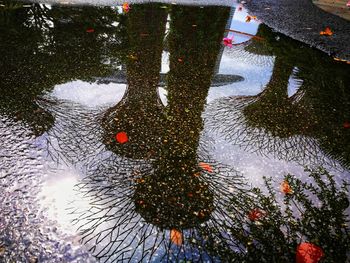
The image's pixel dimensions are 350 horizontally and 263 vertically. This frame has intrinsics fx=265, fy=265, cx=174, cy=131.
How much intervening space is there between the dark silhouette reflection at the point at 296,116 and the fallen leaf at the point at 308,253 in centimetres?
66

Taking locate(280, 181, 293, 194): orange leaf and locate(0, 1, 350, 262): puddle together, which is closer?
locate(0, 1, 350, 262): puddle

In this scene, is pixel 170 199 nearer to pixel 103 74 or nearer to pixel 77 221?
pixel 77 221

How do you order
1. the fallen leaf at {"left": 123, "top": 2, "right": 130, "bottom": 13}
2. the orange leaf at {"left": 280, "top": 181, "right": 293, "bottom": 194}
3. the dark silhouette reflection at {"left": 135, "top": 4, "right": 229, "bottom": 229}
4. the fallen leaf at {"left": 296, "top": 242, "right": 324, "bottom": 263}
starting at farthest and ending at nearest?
the fallen leaf at {"left": 123, "top": 2, "right": 130, "bottom": 13} → the orange leaf at {"left": 280, "top": 181, "right": 293, "bottom": 194} → the dark silhouette reflection at {"left": 135, "top": 4, "right": 229, "bottom": 229} → the fallen leaf at {"left": 296, "top": 242, "right": 324, "bottom": 263}

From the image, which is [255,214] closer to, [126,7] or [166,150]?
[166,150]

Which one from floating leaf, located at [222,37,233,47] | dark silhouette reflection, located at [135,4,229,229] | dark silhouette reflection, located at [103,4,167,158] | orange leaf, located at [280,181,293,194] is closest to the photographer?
dark silhouette reflection, located at [135,4,229,229]

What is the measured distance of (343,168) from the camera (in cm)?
187

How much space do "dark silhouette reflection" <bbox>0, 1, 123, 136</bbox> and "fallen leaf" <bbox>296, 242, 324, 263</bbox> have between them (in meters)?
1.80

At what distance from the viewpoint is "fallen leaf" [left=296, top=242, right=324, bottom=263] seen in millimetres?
1333

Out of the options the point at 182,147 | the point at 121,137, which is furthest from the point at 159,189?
the point at 121,137

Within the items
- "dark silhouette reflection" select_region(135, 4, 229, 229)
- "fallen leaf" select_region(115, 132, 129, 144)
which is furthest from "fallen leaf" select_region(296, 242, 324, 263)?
"fallen leaf" select_region(115, 132, 129, 144)

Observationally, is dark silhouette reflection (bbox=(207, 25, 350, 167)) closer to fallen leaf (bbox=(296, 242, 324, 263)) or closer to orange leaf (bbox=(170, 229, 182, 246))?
fallen leaf (bbox=(296, 242, 324, 263))

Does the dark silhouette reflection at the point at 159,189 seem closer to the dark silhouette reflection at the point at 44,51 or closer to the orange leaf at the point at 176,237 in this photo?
the orange leaf at the point at 176,237

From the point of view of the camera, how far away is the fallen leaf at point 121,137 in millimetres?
1909

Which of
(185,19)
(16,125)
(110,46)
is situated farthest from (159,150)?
(185,19)
